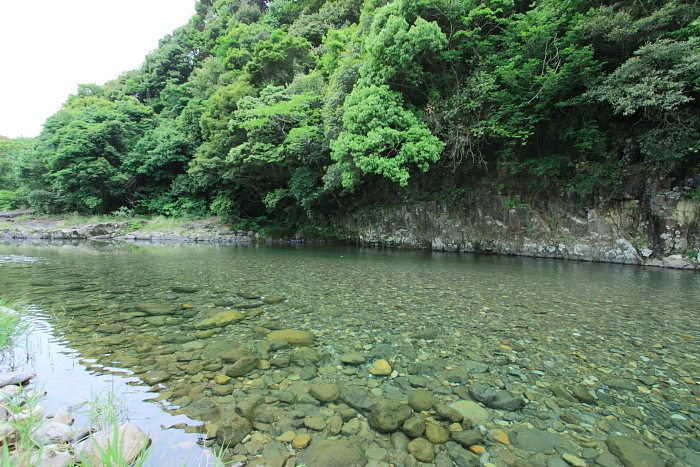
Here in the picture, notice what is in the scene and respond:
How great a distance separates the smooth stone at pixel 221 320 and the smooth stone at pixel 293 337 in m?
0.82

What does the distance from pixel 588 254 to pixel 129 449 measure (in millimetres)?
15560

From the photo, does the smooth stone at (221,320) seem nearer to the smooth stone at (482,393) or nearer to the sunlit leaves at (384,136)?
the smooth stone at (482,393)

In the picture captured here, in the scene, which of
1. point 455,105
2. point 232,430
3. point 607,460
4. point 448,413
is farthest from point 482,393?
point 455,105

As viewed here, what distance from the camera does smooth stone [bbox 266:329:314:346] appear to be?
158 inches

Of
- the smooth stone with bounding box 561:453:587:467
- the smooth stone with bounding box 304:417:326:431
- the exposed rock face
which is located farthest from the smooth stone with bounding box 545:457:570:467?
the exposed rock face

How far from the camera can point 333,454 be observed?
2146 millimetres

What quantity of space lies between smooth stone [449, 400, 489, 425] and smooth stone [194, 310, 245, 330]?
3236mm

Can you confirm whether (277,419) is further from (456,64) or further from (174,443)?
(456,64)

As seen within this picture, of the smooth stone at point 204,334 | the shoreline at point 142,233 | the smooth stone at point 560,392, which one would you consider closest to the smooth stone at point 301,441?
the smooth stone at point 560,392

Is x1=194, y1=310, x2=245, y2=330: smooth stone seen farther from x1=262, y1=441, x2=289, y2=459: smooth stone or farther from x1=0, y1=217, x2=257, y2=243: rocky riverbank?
x1=0, y1=217, x2=257, y2=243: rocky riverbank

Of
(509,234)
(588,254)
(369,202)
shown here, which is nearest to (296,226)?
(369,202)

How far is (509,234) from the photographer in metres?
15.1

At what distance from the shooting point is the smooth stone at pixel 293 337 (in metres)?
4.02

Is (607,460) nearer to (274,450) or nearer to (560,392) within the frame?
(560,392)
